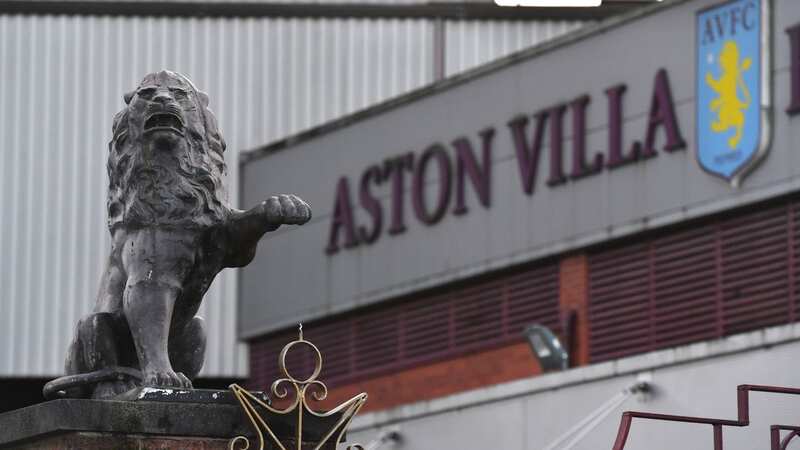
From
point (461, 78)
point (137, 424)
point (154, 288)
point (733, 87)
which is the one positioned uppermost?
point (461, 78)

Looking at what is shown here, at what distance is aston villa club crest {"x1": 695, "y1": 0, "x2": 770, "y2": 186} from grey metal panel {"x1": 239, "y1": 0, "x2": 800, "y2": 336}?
192mm

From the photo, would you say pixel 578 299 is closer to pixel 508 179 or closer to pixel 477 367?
pixel 508 179

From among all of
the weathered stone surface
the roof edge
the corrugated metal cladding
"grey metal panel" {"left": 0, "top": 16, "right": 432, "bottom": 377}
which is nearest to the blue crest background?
the roof edge

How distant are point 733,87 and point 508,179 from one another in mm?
5265

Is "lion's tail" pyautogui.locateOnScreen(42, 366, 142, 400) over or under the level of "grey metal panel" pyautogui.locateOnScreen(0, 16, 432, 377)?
under

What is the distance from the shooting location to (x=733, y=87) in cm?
3186

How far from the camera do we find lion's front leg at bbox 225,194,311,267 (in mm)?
12312

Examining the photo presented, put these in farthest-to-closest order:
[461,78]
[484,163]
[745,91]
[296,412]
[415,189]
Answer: [415,189], [461,78], [484,163], [745,91], [296,412]

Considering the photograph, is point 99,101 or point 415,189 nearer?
point 415,189

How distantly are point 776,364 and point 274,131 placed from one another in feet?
65.1

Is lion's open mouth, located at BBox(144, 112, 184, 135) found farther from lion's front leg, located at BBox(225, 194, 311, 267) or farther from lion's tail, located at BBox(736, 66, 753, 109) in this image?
lion's tail, located at BBox(736, 66, 753, 109)

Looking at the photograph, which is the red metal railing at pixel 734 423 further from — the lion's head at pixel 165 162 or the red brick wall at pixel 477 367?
the red brick wall at pixel 477 367

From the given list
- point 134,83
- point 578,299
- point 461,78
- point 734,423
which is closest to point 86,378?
point 734,423

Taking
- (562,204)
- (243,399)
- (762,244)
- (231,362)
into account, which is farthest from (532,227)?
(243,399)
